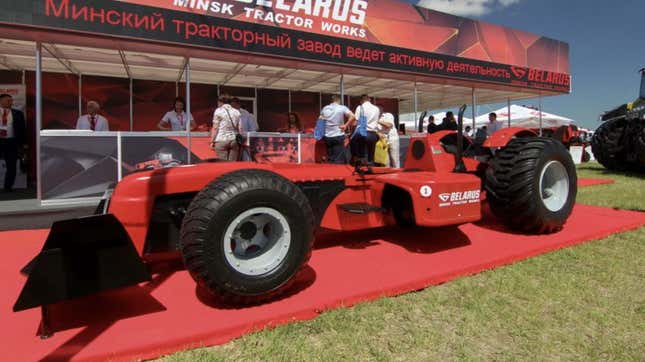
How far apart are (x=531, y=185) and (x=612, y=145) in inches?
377

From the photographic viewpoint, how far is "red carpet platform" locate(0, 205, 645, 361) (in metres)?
1.99

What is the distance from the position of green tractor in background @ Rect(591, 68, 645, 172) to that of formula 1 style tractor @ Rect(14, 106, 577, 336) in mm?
8627

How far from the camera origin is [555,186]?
445 cm

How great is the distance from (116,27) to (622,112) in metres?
14.2

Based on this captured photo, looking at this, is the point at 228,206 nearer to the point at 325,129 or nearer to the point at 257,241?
the point at 257,241

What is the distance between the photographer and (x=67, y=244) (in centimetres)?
210

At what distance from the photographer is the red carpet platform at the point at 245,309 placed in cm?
199

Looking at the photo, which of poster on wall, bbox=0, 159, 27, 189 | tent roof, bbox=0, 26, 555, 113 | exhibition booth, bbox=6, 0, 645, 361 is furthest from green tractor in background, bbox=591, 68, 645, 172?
poster on wall, bbox=0, 159, 27, 189

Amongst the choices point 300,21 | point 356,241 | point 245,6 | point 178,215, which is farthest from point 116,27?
point 356,241

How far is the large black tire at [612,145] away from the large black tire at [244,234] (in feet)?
39.6

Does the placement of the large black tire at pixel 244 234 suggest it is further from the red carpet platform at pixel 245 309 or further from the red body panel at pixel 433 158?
the red body panel at pixel 433 158

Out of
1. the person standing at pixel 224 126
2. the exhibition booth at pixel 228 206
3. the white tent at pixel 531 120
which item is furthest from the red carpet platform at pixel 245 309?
the white tent at pixel 531 120

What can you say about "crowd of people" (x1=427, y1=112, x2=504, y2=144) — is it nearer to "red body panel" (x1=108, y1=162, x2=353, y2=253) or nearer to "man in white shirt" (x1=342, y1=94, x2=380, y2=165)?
"man in white shirt" (x1=342, y1=94, x2=380, y2=165)

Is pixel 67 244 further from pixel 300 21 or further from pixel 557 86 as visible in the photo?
pixel 557 86
